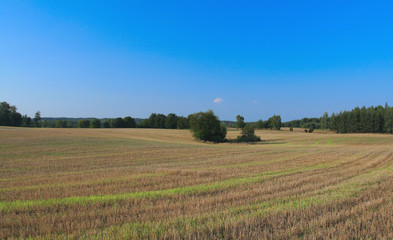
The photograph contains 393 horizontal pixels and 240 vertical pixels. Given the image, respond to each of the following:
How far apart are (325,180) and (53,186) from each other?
420 inches

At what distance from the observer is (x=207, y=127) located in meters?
58.5

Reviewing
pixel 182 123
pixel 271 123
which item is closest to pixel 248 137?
pixel 182 123

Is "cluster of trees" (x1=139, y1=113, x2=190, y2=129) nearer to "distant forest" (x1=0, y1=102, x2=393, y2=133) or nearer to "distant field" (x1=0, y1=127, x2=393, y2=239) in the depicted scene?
"distant forest" (x1=0, y1=102, x2=393, y2=133)

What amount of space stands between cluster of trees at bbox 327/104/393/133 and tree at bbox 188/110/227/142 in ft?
234

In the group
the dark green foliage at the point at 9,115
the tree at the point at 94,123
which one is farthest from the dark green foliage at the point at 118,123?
the dark green foliage at the point at 9,115

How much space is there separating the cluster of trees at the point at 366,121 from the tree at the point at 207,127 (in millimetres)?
71364

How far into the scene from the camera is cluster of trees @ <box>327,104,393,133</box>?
8850 centimetres

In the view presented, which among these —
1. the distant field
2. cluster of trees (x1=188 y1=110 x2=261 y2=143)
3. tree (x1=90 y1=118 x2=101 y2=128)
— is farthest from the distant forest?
the distant field

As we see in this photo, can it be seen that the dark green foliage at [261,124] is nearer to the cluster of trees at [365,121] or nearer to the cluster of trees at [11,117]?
the cluster of trees at [365,121]

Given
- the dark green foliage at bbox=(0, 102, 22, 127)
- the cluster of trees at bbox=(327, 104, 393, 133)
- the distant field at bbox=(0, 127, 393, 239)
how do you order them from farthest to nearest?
1. the cluster of trees at bbox=(327, 104, 393, 133)
2. the dark green foliage at bbox=(0, 102, 22, 127)
3. the distant field at bbox=(0, 127, 393, 239)

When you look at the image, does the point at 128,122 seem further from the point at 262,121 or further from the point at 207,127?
the point at 262,121

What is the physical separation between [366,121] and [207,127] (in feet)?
251

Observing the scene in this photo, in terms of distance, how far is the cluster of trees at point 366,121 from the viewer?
88500 mm

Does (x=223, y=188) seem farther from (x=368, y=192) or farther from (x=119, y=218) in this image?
(x=368, y=192)
